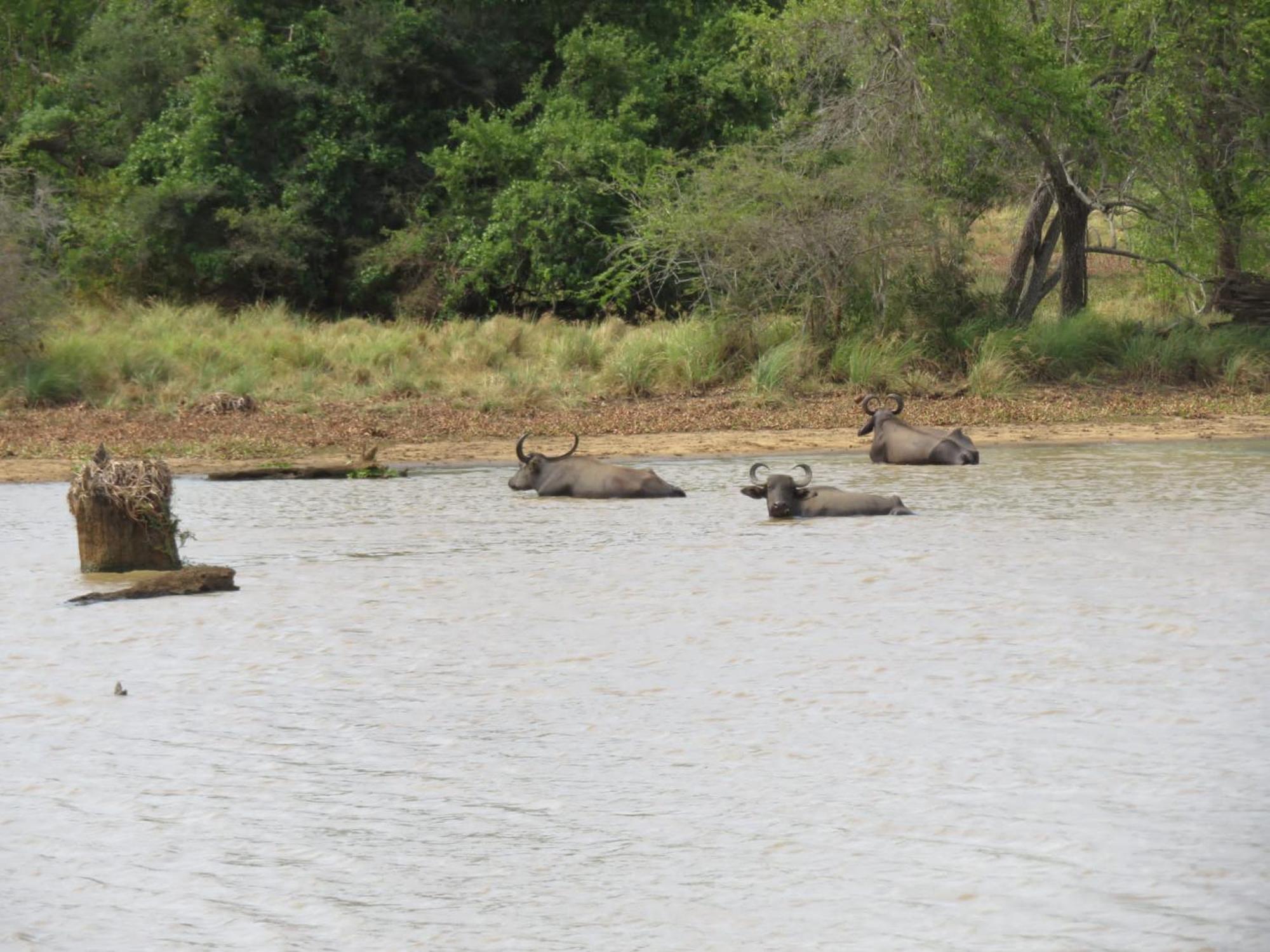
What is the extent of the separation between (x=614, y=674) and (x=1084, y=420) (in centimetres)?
1331

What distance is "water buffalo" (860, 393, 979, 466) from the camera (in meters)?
16.9

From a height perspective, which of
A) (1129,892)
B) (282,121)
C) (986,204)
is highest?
(282,121)

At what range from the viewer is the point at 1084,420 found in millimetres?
20562

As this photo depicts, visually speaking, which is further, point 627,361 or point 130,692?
point 627,361

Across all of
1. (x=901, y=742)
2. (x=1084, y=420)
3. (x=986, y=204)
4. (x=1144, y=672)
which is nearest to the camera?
(x=901, y=742)

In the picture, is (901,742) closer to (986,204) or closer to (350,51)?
(986,204)

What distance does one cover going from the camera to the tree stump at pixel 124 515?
36.9ft

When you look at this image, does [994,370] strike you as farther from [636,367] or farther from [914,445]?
[914,445]

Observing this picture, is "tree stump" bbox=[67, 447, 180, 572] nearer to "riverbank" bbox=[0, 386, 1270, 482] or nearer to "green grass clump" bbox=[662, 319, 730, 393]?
"riverbank" bbox=[0, 386, 1270, 482]

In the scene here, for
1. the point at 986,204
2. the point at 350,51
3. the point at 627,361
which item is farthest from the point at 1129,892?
the point at 350,51

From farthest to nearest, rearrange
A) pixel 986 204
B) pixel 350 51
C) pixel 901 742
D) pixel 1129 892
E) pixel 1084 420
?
pixel 350 51
pixel 986 204
pixel 1084 420
pixel 901 742
pixel 1129 892

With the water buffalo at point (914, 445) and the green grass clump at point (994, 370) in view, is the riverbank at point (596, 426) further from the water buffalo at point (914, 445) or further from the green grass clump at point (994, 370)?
the water buffalo at point (914, 445)

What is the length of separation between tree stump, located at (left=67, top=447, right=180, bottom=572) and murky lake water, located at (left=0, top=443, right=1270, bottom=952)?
0.47 meters

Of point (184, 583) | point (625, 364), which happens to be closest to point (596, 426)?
point (625, 364)
